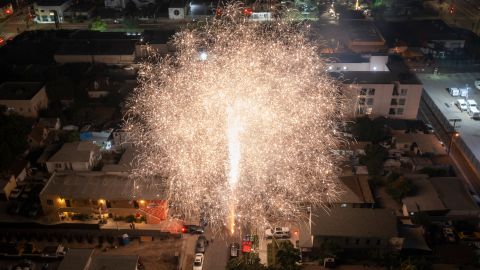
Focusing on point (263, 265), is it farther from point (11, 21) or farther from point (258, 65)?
point (11, 21)

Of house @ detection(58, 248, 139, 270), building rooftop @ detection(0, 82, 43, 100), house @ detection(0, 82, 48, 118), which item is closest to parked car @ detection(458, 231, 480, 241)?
house @ detection(58, 248, 139, 270)

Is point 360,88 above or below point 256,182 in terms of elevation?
above

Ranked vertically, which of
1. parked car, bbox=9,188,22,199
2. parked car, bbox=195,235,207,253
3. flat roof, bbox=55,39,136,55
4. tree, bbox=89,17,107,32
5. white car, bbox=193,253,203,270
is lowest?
white car, bbox=193,253,203,270

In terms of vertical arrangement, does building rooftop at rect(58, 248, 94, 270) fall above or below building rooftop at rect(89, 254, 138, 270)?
above

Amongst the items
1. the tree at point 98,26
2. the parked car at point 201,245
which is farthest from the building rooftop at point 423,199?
the tree at point 98,26

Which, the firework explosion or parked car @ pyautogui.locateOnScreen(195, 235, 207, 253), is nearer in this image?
parked car @ pyautogui.locateOnScreen(195, 235, 207, 253)

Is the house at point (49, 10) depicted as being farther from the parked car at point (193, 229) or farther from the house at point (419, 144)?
the house at point (419, 144)

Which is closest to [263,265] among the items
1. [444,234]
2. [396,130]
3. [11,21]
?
[444,234]

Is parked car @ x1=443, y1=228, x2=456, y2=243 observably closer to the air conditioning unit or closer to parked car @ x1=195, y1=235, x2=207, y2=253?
parked car @ x1=195, y1=235, x2=207, y2=253
